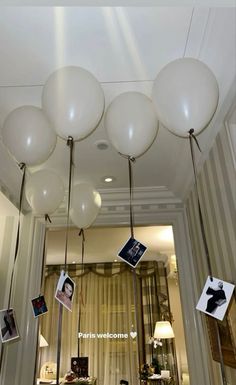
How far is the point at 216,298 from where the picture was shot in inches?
37.3

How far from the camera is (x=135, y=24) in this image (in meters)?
1.07

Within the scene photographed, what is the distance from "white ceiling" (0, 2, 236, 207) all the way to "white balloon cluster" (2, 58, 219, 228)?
14 cm

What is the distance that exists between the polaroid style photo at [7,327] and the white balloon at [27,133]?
2.46 ft

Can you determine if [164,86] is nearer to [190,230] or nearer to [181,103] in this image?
[181,103]

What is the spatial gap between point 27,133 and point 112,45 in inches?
20.9

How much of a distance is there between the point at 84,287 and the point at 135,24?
5451mm

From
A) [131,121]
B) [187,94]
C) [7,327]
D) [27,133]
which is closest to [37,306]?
[7,327]

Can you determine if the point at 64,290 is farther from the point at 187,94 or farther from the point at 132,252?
the point at 187,94

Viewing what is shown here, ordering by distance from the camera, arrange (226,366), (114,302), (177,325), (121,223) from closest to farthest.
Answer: (226,366)
(121,223)
(177,325)
(114,302)

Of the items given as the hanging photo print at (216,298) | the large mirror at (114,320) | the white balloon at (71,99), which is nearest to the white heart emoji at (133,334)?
the large mirror at (114,320)

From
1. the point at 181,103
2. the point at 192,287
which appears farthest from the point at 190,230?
the point at 181,103

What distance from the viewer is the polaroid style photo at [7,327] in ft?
4.16

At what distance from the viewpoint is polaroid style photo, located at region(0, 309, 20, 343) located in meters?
1.27

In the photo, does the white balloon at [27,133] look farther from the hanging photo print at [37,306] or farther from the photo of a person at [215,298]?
the photo of a person at [215,298]
